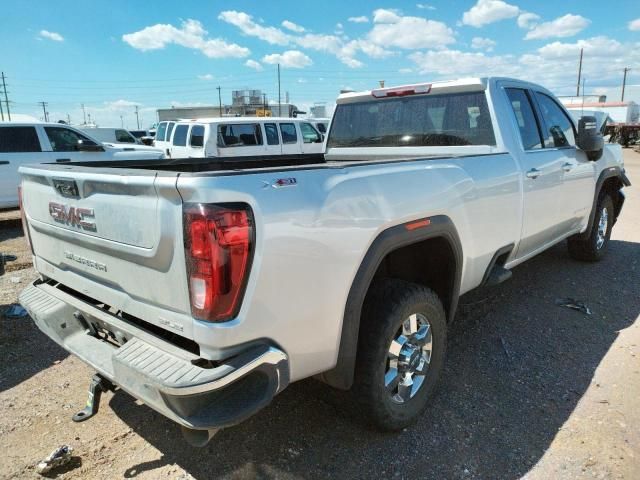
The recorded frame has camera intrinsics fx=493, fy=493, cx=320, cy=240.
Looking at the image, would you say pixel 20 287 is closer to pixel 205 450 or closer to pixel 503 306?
pixel 205 450

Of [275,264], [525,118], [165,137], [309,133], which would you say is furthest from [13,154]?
[275,264]

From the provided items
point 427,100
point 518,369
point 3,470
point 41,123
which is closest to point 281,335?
point 3,470

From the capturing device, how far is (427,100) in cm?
399

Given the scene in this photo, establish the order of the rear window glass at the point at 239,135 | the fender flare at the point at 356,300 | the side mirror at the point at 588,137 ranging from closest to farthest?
1. the fender flare at the point at 356,300
2. the side mirror at the point at 588,137
3. the rear window glass at the point at 239,135

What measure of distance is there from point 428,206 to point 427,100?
168 centimetres

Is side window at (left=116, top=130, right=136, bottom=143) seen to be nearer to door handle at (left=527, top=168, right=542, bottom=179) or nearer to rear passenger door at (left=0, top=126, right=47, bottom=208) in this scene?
rear passenger door at (left=0, top=126, right=47, bottom=208)

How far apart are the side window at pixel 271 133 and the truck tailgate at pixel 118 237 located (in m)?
11.8

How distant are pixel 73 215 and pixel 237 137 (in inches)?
463

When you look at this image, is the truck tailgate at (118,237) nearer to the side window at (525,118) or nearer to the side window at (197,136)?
the side window at (525,118)

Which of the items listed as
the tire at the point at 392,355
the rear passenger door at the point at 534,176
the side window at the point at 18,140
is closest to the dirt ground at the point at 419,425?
the tire at the point at 392,355

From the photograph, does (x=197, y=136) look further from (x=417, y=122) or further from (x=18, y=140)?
(x=417, y=122)

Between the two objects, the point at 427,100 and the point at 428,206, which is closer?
the point at 428,206

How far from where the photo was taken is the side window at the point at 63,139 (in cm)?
927

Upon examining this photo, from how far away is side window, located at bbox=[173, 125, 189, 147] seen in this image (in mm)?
13836
